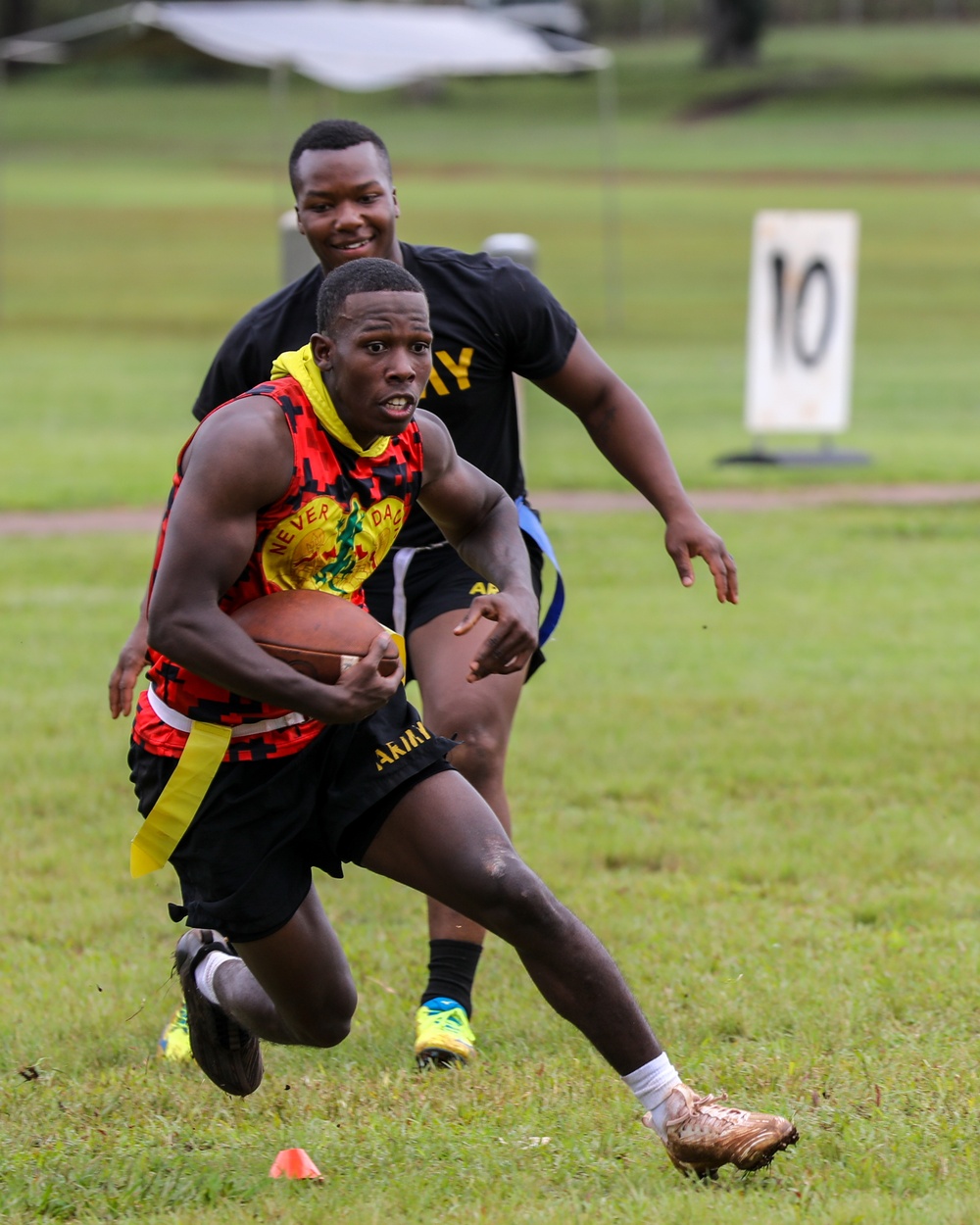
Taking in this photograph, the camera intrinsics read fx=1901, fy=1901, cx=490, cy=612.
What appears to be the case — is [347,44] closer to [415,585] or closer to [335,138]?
[335,138]

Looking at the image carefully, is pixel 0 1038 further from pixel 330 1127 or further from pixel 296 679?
pixel 296 679

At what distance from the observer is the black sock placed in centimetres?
524

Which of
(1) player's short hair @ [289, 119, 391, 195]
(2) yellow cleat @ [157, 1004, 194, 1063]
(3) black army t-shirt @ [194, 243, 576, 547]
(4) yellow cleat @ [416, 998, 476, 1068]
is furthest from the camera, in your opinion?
(3) black army t-shirt @ [194, 243, 576, 547]

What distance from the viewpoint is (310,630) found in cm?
407

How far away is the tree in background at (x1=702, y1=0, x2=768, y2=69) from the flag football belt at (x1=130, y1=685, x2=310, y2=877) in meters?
75.9

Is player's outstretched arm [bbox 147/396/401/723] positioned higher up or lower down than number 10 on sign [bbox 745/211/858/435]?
higher up

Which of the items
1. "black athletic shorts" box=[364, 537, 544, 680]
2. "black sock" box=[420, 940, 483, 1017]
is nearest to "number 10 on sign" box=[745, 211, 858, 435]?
"black athletic shorts" box=[364, 537, 544, 680]

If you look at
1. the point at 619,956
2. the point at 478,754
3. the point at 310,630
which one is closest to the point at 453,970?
the point at 478,754

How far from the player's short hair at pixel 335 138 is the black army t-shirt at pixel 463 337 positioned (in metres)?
0.31

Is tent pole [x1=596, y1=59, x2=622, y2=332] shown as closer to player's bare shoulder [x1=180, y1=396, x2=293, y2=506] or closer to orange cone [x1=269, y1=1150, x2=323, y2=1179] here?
player's bare shoulder [x1=180, y1=396, x2=293, y2=506]

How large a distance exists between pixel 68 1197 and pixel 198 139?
66.8 meters

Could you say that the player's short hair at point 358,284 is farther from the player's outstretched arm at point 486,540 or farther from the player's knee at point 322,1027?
the player's knee at point 322,1027

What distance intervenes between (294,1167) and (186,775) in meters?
0.88

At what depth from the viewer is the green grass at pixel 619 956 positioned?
4.10 meters
